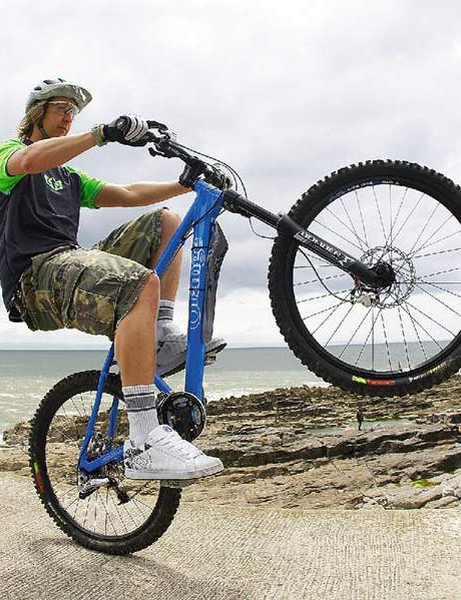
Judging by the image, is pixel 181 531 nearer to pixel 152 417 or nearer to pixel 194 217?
pixel 152 417

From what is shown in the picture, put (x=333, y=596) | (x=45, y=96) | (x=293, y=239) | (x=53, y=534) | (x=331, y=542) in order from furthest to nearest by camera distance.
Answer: (x=53, y=534), (x=331, y=542), (x=45, y=96), (x=333, y=596), (x=293, y=239)

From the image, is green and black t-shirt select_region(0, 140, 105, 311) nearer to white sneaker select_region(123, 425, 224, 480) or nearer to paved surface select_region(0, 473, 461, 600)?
white sneaker select_region(123, 425, 224, 480)

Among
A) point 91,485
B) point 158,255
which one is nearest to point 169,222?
point 158,255

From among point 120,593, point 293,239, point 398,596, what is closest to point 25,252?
point 293,239

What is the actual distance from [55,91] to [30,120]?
0.25 meters

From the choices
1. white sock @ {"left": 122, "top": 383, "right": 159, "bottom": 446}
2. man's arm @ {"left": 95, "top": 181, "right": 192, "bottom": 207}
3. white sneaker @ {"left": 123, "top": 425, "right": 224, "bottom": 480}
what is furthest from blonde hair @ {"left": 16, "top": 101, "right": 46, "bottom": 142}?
white sneaker @ {"left": 123, "top": 425, "right": 224, "bottom": 480}

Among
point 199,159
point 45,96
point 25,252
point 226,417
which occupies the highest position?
point 45,96

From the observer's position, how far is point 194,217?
3.65 metres

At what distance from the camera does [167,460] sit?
324 centimetres

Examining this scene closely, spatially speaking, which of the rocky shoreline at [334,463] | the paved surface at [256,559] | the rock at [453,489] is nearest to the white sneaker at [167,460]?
the paved surface at [256,559]

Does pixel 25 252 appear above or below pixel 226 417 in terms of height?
above

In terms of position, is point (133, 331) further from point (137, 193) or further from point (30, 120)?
point (30, 120)

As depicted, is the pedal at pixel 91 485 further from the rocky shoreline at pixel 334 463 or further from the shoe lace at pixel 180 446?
the rocky shoreline at pixel 334 463

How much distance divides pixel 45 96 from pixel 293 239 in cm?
175
